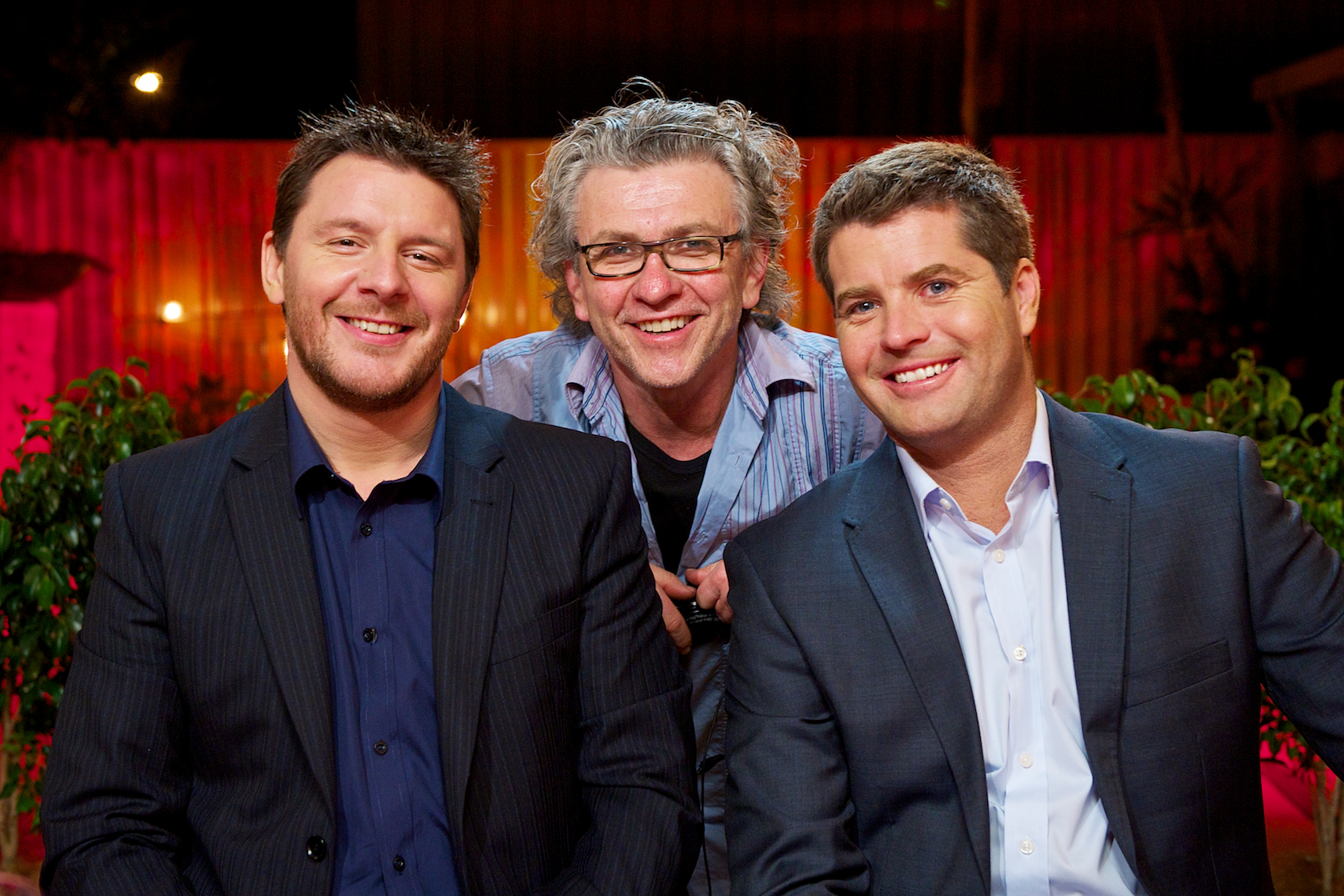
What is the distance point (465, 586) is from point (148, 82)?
18.5 ft

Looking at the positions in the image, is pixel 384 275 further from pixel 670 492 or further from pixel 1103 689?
pixel 1103 689

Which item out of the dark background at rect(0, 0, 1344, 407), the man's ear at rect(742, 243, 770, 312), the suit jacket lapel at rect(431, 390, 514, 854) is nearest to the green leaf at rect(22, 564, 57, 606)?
the suit jacket lapel at rect(431, 390, 514, 854)

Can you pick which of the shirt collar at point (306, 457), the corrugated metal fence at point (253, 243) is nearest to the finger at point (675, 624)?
the shirt collar at point (306, 457)

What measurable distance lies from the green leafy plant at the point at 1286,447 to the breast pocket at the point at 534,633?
1.83 meters

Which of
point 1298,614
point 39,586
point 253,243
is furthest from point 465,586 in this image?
point 253,243

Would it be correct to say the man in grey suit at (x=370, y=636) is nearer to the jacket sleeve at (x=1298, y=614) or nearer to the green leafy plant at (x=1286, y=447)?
the jacket sleeve at (x=1298, y=614)

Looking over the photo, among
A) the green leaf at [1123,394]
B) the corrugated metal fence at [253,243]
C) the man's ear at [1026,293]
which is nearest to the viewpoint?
the man's ear at [1026,293]

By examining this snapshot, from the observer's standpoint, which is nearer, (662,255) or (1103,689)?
(1103,689)

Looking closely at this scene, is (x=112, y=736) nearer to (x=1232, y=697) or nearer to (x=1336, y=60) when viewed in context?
(x=1232, y=697)

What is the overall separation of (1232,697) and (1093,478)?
14.5 inches

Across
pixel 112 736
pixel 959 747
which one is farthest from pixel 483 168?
pixel 959 747

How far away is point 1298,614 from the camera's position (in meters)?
1.61

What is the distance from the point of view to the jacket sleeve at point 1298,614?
160cm

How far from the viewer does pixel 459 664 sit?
5.42ft
